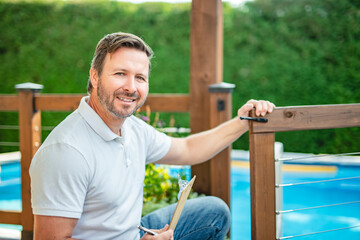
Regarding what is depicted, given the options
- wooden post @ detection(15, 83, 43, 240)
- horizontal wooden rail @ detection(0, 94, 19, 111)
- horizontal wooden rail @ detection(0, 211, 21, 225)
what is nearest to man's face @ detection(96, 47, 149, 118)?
wooden post @ detection(15, 83, 43, 240)

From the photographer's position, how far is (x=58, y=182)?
134cm

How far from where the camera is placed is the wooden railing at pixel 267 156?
1556mm

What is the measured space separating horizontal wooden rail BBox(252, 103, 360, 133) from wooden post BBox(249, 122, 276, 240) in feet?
0.14

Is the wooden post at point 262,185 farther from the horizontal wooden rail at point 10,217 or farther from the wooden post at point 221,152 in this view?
the horizontal wooden rail at point 10,217

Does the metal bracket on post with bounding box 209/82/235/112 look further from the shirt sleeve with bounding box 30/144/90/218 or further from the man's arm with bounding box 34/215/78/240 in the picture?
Answer: the man's arm with bounding box 34/215/78/240

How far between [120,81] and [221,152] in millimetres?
1266

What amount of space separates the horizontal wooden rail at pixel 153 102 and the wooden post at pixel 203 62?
81 millimetres

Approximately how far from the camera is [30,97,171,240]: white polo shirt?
1.35 meters

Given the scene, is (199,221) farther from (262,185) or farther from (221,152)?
(221,152)

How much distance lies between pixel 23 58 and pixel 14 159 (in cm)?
188

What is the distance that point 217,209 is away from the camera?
1.85 meters

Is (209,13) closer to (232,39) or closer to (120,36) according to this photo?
(120,36)

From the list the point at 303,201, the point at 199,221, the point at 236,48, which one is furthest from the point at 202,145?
the point at 236,48

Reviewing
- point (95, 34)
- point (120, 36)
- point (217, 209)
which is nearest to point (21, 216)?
point (217, 209)
